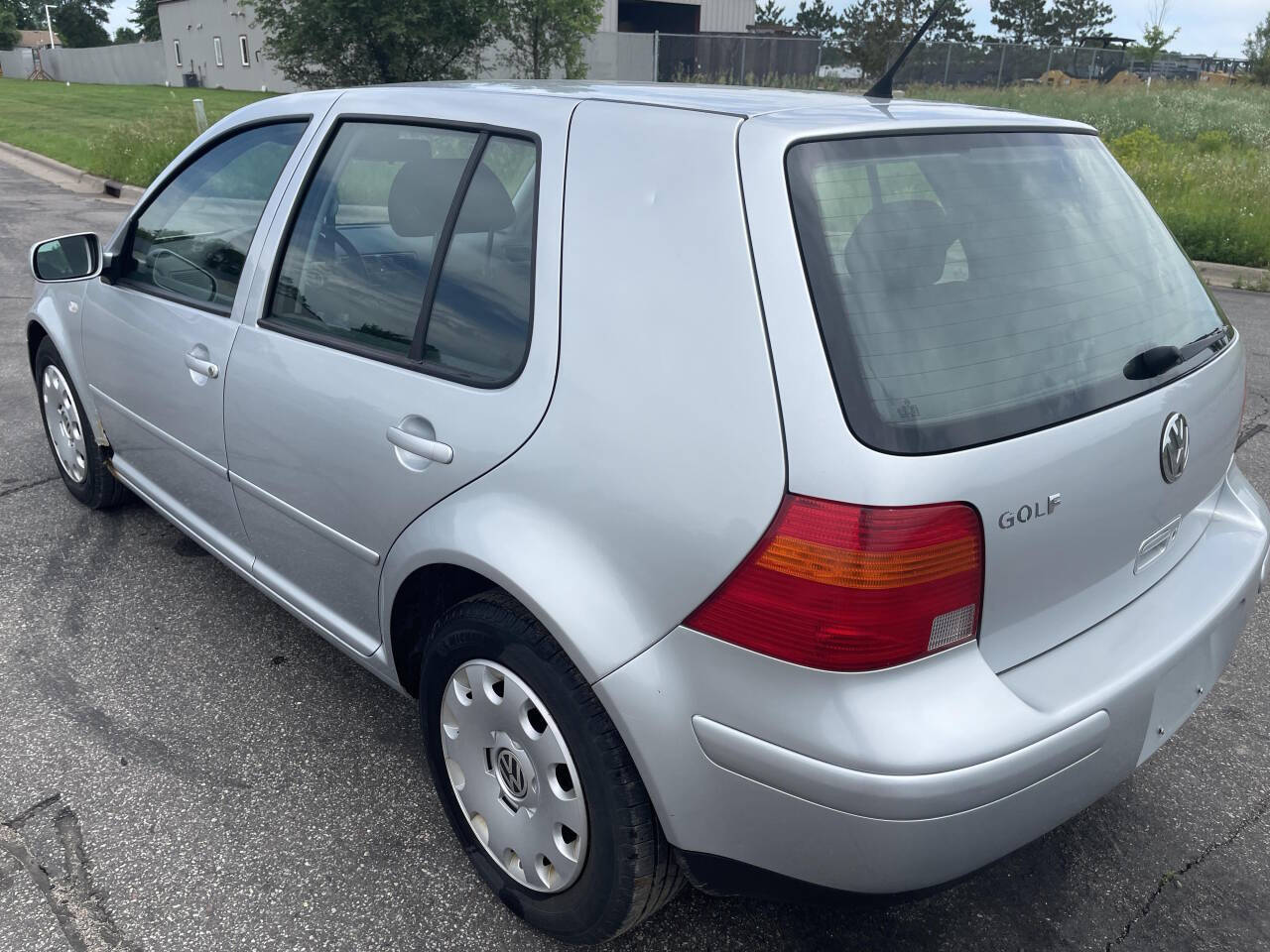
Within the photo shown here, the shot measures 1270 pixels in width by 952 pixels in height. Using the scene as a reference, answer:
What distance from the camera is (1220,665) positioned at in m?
2.20

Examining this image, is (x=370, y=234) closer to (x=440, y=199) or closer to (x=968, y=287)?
(x=440, y=199)

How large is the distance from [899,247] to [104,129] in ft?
82.8

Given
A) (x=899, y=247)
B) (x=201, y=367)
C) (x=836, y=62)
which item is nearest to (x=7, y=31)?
(x=836, y=62)

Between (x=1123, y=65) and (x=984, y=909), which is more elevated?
(x=1123, y=65)

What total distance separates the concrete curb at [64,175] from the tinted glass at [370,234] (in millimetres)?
13136

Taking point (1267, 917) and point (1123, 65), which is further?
point (1123, 65)

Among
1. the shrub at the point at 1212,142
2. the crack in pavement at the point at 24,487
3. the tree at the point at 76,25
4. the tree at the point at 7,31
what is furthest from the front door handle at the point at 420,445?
the tree at the point at 76,25

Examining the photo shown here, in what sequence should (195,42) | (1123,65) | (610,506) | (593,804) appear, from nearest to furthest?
(610,506) → (593,804) → (1123,65) → (195,42)

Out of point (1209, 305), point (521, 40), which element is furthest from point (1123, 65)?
point (1209, 305)

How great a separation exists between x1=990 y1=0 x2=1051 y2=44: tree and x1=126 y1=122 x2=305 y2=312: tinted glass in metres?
70.9

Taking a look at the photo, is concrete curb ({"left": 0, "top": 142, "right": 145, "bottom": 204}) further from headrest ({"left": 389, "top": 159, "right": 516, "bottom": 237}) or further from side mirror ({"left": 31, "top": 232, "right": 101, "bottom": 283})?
headrest ({"left": 389, "top": 159, "right": 516, "bottom": 237})

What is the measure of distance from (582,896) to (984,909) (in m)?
0.95

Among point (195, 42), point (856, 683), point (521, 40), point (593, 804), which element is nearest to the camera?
point (856, 683)

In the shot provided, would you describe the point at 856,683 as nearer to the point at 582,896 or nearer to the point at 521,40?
the point at 582,896
